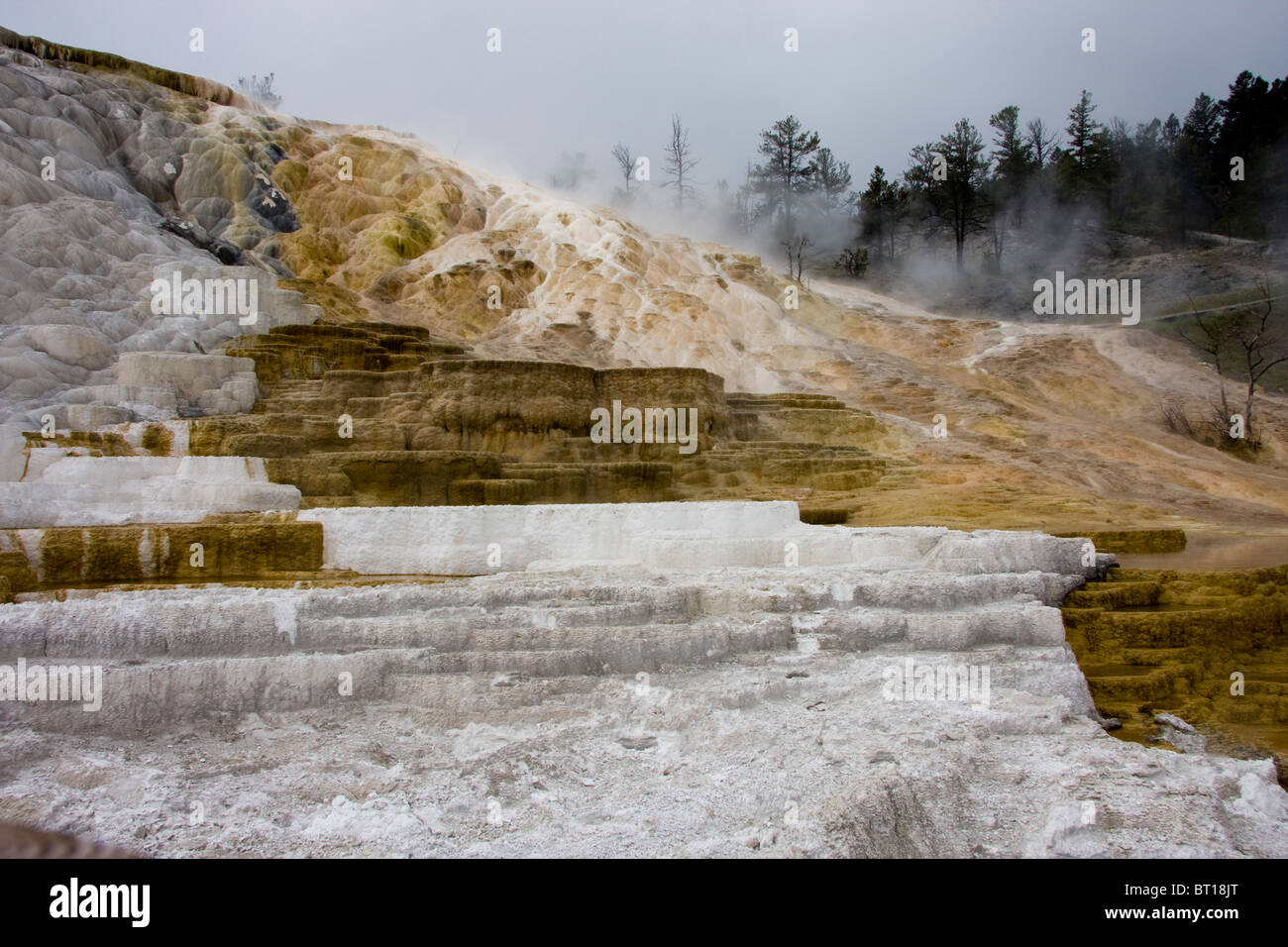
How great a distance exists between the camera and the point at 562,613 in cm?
389

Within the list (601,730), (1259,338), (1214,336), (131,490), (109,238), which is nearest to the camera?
(601,730)

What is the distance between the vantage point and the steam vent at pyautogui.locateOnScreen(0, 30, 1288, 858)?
2.61 m

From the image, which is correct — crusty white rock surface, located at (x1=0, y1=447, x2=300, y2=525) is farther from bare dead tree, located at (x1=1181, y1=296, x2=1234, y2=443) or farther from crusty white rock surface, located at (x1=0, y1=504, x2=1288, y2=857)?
bare dead tree, located at (x1=1181, y1=296, x2=1234, y2=443)

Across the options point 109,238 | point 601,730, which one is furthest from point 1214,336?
point 109,238

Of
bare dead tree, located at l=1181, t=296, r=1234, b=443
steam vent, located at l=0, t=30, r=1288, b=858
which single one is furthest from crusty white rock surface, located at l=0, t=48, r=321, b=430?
bare dead tree, located at l=1181, t=296, r=1234, b=443

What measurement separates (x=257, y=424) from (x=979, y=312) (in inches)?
849

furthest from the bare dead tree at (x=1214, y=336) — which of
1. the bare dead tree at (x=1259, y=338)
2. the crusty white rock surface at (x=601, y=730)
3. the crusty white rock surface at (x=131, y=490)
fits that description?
the crusty white rock surface at (x=131, y=490)

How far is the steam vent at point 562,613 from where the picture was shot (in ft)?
8.56

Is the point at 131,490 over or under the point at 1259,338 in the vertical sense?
under

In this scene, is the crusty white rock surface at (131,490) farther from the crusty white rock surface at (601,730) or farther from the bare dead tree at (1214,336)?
the bare dead tree at (1214,336)

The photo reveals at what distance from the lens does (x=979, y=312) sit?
24.5m

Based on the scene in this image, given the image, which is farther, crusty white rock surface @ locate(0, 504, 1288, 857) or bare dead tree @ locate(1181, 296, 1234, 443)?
bare dead tree @ locate(1181, 296, 1234, 443)

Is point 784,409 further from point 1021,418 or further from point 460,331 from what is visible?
point 460,331

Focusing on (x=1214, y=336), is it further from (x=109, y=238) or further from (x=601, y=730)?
(x=109, y=238)
